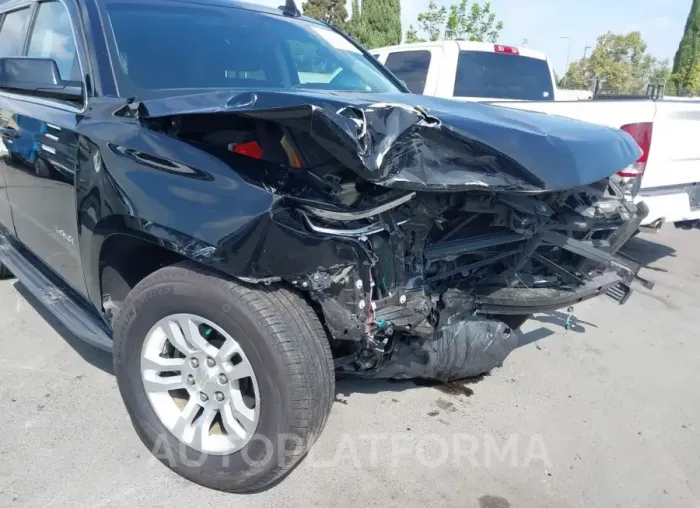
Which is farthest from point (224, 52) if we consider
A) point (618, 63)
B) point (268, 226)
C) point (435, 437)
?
point (618, 63)

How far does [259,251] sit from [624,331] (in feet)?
11.0

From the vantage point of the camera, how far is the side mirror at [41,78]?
2.62 meters

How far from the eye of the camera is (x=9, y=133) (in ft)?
11.0

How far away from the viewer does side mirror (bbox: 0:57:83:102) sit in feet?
8.59

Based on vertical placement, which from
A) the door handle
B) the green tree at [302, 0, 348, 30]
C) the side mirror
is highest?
the green tree at [302, 0, 348, 30]

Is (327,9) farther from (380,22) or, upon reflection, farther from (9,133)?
(9,133)

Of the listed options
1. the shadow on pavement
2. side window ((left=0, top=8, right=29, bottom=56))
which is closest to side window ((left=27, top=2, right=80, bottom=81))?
side window ((left=0, top=8, right=29, bottom=56))

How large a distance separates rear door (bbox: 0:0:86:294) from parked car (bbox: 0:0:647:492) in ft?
0.07

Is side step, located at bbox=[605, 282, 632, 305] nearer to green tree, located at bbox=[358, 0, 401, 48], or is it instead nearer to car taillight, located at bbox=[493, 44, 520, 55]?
car taillight, located at bbox=[493, 44, 520, 55]

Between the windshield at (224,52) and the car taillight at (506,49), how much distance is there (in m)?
A: 3.11

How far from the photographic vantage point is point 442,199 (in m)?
2.24

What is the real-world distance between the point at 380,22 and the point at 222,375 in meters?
24.3

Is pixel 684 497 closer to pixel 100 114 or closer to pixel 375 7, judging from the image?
pixel 100 114

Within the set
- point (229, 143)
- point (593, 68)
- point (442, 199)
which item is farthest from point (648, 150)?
point (593, 68)
